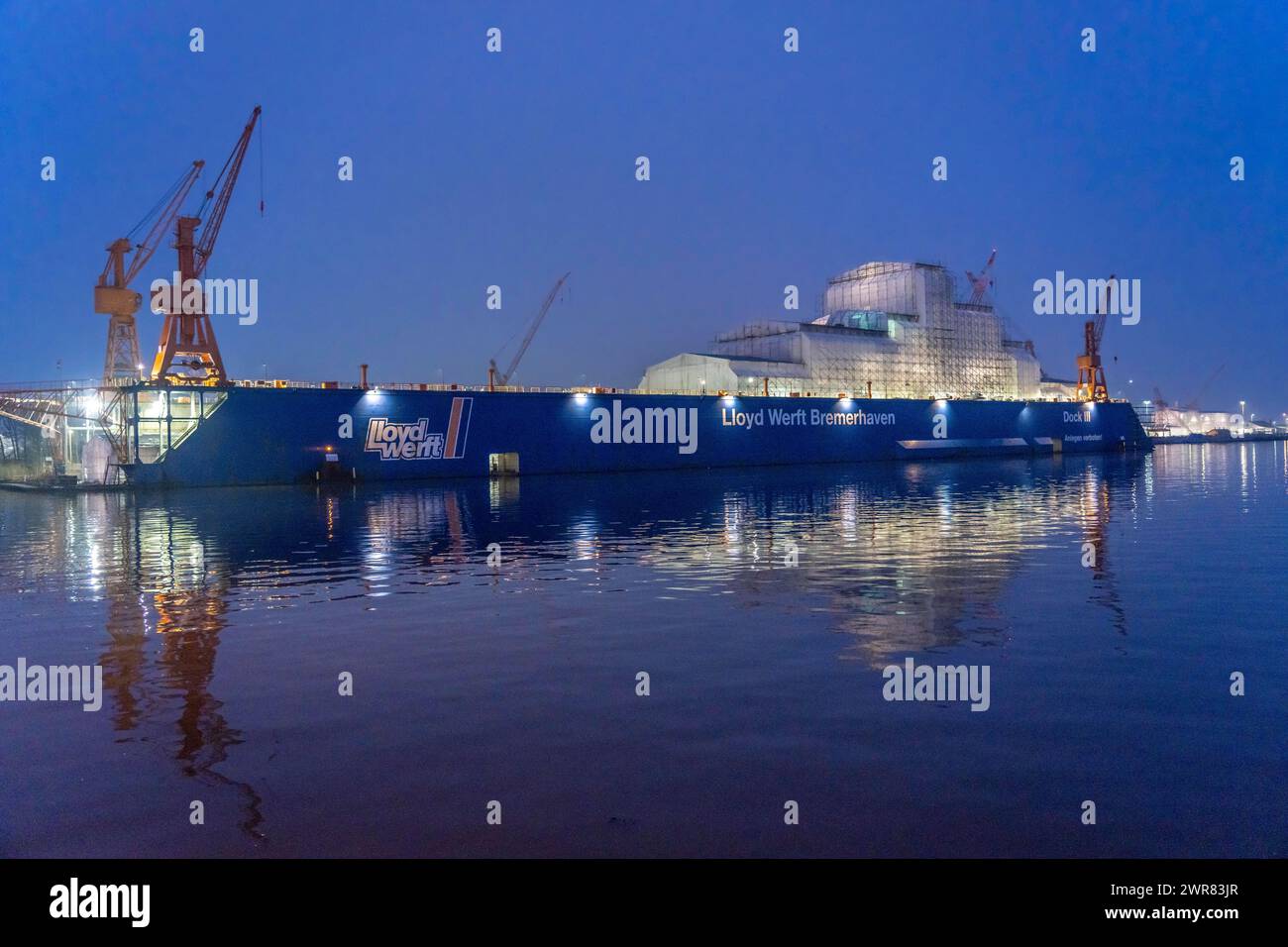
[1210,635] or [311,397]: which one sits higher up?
[311,397]

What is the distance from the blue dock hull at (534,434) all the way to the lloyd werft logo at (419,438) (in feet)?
0.23

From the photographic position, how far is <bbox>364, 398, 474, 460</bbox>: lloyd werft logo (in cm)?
6544

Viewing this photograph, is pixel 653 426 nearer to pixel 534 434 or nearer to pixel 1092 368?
A: pixel 534 434

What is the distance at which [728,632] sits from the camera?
14.6 metres

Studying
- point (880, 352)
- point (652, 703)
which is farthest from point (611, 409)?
point (652, 703)

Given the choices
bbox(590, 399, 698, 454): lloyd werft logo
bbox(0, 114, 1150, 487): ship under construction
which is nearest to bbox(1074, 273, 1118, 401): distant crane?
bbox(0, 114, 1150, 487): ship under construction

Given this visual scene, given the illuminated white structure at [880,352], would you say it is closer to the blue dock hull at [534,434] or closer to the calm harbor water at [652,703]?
the blue dock hull at [534,434]

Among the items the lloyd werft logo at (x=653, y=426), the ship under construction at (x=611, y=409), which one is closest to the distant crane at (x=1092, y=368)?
the ship under construction at (x=611, y=409)

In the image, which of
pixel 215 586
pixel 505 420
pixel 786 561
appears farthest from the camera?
pixel 505 420
